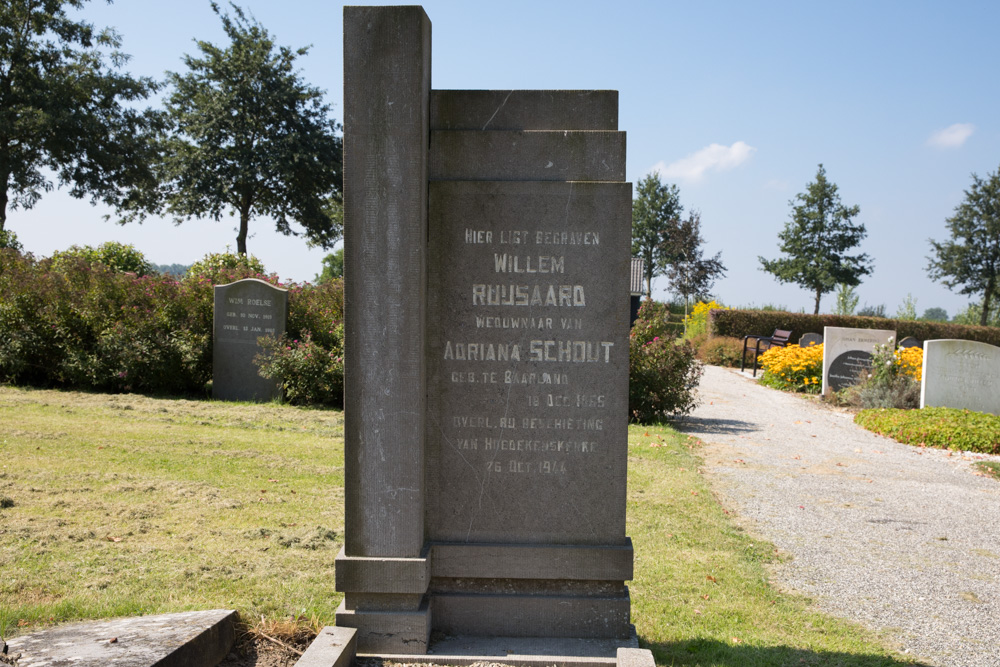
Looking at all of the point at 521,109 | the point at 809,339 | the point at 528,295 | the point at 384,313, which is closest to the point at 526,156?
the point at 521,109

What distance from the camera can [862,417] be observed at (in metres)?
13.7

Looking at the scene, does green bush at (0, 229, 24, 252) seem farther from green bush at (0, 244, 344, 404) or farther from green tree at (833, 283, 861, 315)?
green tree at (833, 283, 861, 315)

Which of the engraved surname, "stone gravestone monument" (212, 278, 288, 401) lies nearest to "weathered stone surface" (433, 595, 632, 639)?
the engraved surname

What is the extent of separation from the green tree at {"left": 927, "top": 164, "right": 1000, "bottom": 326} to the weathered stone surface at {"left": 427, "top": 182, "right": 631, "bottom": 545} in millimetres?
51754

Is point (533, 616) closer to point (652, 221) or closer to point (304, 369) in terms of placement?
point (304, 369)

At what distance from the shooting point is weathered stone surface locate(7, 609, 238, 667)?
9.77 ft

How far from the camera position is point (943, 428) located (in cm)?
1169

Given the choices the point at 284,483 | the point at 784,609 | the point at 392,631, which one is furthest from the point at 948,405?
the point at 392,631

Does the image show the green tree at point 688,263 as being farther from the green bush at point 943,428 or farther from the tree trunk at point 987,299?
the green bush at point 943,428

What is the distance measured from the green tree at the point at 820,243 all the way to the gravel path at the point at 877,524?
35.9 metres

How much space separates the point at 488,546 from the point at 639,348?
8.61 meters

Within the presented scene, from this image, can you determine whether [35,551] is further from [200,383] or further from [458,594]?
[200,383]

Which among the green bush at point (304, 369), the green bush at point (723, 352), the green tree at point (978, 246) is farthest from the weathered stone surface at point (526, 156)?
the green tree at point (978, 246)

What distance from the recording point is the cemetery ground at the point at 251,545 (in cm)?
415
